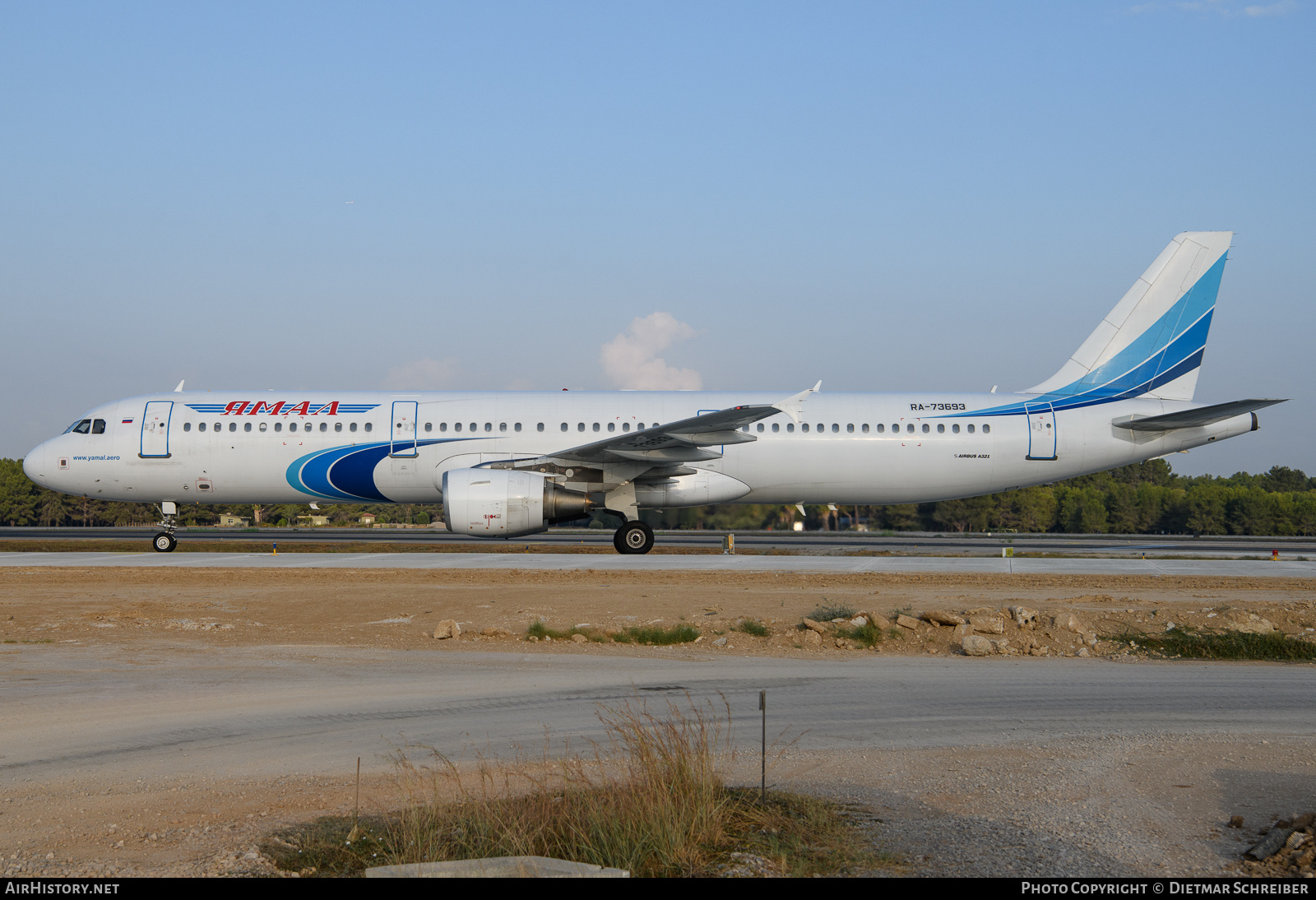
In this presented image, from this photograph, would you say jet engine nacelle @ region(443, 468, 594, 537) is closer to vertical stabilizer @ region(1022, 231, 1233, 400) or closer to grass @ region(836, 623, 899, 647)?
grass @ region(836, 623, 899, 647)

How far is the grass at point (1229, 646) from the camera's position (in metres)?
12.9

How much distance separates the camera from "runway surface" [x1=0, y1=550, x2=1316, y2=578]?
21.2 metres

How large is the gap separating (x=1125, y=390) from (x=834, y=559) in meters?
9.51

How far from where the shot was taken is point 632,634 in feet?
44.3

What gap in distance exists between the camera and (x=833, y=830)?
18.0 ft

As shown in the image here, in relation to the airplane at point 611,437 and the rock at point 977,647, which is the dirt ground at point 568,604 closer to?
the rock at point 977,647

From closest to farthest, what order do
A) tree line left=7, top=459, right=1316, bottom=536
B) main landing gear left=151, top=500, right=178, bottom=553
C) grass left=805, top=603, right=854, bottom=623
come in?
grass left=805, top=603, right=854, bottom=623, main landing gear left=151, top=500, right=178, bottom=553, tree line left=7, top=459, right=1316, bottom=536

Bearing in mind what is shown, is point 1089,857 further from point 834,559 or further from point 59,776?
point 834,559

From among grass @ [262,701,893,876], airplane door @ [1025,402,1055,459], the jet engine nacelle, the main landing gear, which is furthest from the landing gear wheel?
grass @ [262,701,893,876]

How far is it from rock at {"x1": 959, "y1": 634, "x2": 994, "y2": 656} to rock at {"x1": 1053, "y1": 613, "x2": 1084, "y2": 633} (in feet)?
4.52

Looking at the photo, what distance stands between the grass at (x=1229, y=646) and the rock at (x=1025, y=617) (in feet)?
3.75

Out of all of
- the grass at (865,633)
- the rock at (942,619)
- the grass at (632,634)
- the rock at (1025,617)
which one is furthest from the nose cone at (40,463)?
the rock at (1025,617)

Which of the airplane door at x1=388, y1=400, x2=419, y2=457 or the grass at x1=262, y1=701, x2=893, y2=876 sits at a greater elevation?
the airplane door at x1=388, y1=400, x2=419, y2=457

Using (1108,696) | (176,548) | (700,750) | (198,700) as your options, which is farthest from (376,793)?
(176,548)
